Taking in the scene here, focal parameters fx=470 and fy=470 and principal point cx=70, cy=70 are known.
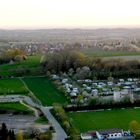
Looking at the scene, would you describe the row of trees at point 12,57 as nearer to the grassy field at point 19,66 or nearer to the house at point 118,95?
the grassy field at point 19,66

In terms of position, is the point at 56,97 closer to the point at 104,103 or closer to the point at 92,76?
the point at 104,103

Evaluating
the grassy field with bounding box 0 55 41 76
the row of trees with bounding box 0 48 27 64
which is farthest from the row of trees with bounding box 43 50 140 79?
the row of trees with bounding box 0 48 27 64

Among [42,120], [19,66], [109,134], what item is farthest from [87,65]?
[109,134]

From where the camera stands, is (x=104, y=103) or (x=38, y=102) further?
(x=38, y=102)

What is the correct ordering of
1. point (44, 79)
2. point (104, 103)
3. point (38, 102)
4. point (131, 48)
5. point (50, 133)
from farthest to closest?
point (131, 48) → point (44, 79) → point (38, 102) → point (104, 103) → point (50, 133)

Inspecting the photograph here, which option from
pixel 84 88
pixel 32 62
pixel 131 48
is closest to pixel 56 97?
pixel 84 88

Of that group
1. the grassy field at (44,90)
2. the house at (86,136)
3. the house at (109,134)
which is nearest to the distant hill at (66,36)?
the grassy field at (44,90)

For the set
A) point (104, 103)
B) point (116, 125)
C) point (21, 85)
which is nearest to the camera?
point (116, 125)
